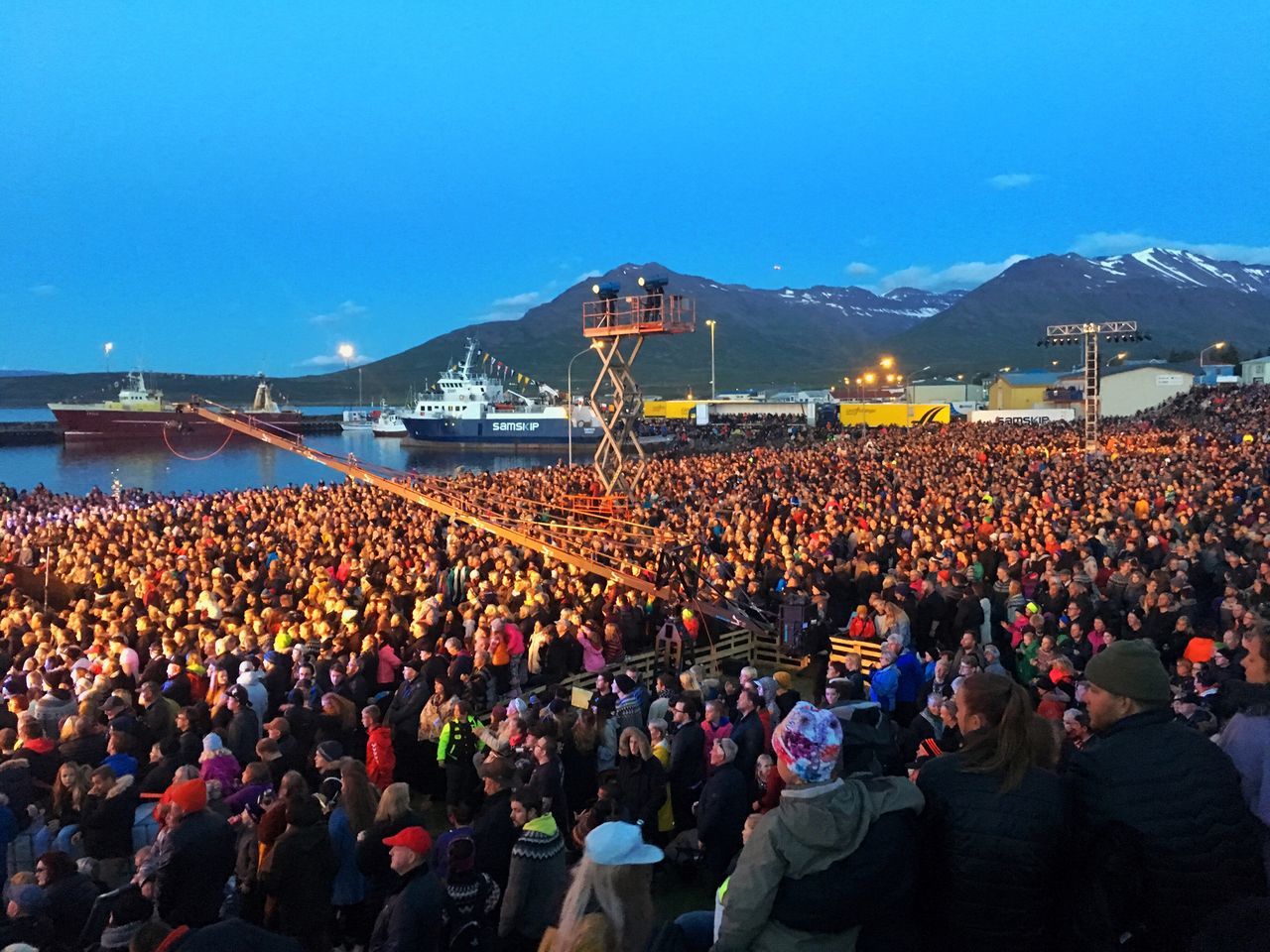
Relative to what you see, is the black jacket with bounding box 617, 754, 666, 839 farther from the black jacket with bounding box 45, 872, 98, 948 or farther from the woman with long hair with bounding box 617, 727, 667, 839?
the black jacket with bounding box 45, 872, 98, 948

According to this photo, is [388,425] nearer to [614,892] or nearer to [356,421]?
[356,421]

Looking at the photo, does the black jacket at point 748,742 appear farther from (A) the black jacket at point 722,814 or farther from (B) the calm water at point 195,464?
(B) the calm water at point 195,464

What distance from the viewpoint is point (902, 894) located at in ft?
7.50

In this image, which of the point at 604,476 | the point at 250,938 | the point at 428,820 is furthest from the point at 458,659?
the point at 604,476

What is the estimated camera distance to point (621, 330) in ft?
60.5

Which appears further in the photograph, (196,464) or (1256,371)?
(196,464)

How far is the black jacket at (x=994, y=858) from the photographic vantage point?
2299mm

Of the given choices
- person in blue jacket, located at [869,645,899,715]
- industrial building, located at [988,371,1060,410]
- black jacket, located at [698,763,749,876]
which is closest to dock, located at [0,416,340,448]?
industrial building, located at [988,371,1060,410]

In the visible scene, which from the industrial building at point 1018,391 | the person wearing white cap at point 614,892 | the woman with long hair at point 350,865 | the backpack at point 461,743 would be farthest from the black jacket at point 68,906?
the industrial building at point 1018,391

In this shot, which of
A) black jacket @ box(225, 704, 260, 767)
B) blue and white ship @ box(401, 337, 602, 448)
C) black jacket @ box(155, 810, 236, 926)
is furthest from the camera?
blue and white ship @ box(401, 337, 602, 448)

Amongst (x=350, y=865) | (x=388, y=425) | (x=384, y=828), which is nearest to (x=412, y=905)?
(x=384, y=828)

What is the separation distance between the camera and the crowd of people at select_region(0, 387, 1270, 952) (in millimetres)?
2318

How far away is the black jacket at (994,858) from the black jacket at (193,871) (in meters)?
3.24

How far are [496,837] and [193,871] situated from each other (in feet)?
4.51
